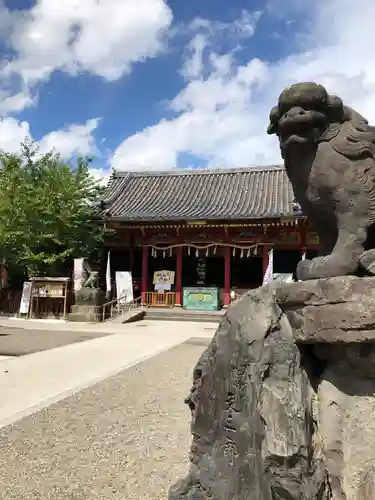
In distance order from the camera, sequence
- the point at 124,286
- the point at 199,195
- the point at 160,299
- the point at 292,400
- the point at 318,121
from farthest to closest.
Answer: the point at 199,195, the point at 160,299, the point at 124,286, the point at 318,121, the point at 292,400

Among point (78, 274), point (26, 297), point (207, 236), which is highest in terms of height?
point (207, 236)

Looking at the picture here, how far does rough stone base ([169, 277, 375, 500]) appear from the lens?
1.78m

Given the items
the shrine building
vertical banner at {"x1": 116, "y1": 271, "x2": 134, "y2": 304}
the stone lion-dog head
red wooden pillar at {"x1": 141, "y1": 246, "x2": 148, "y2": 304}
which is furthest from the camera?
red wooden pillar at {"x1": 141, "y1": 246, "x2": 148, "y2": 304}

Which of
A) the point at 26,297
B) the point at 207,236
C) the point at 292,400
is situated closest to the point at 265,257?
the point at 207,236

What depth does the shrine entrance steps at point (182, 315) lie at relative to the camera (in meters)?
17.2

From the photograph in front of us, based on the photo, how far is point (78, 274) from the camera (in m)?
16.8

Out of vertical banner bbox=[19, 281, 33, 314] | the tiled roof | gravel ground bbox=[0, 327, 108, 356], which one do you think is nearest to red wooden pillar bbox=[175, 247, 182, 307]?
the tiled roof

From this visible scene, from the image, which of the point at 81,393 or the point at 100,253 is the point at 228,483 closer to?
the point at 81,393

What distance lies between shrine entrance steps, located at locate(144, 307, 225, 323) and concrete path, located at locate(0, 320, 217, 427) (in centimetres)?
407

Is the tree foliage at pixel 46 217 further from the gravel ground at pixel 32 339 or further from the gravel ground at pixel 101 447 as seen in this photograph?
the gravel ground at pixel 101 447

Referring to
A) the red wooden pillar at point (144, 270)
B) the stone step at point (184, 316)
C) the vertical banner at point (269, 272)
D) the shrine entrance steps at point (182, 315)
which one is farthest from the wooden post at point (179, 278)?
the vertical banner at point (269, 272)

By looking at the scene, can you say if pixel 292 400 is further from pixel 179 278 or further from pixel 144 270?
pixel 144 270

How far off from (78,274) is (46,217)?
2.71 meters

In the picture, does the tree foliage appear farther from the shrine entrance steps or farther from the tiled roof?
the shrine entrance steps
